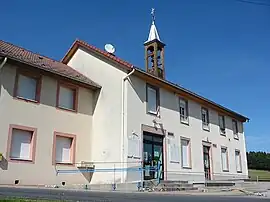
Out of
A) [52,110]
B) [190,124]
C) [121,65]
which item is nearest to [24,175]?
[52,110]

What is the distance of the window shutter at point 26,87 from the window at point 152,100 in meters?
6.61

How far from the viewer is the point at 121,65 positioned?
61.5ft

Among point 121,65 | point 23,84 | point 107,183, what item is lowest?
point 107,183

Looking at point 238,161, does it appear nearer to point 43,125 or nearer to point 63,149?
point 63,149

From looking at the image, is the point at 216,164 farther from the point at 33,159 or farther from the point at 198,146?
the point at 33,159

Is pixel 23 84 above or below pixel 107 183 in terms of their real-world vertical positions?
above

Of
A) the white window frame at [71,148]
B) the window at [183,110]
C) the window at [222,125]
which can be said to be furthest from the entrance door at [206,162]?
the white window frame at [71,148]

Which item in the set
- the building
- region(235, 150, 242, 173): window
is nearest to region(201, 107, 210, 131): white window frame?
the building

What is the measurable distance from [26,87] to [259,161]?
1819 inches

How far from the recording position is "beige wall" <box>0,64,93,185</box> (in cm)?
1495

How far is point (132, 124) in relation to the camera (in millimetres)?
18172

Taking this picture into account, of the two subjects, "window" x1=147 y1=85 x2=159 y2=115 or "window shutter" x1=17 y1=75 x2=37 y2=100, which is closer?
"window shutter" x1=17 y1=75 x2=37 y2=100

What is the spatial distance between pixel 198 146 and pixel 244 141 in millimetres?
10113

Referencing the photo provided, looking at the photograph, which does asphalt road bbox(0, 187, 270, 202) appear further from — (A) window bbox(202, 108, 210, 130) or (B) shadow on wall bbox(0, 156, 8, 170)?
(A) window bbox(202, 108, 210, 130)
